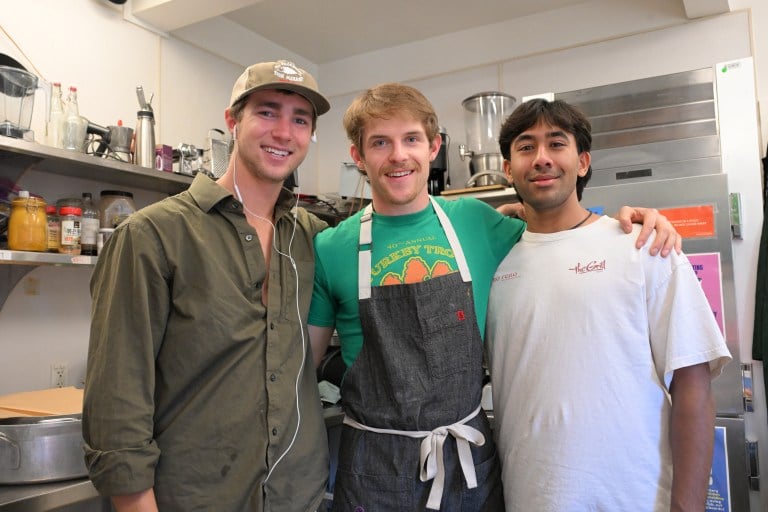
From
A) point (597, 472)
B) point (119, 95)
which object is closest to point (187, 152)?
point (119, 95)

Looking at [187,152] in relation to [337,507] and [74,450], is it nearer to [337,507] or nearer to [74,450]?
[74,450]

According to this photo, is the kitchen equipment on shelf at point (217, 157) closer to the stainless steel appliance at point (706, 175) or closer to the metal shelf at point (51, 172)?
the metal shelf at point (51, 172)

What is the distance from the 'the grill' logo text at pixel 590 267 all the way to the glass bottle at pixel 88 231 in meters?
1.82

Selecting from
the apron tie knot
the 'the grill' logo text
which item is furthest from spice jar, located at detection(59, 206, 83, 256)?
the 'the grill' logo text

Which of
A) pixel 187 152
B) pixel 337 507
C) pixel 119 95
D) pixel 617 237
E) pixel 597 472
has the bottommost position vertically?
pixel 337 507

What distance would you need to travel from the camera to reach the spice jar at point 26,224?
82.0 inches

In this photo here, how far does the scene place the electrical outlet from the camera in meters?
2.50

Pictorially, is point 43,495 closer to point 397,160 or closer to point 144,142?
point 397,160

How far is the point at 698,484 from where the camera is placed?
125 centimetres

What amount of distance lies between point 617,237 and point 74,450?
154 centimetres

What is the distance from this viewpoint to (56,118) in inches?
90.0

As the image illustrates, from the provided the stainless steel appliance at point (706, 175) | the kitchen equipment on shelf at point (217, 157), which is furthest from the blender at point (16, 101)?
the stainless steel appliance at point (706, 175)

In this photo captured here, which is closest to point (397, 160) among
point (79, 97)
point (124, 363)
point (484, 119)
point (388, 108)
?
point (388, 108)

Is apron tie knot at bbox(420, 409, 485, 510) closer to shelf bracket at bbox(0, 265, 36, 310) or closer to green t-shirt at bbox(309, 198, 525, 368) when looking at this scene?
green t-shirt at bbox(309, 198, 525, 368)
